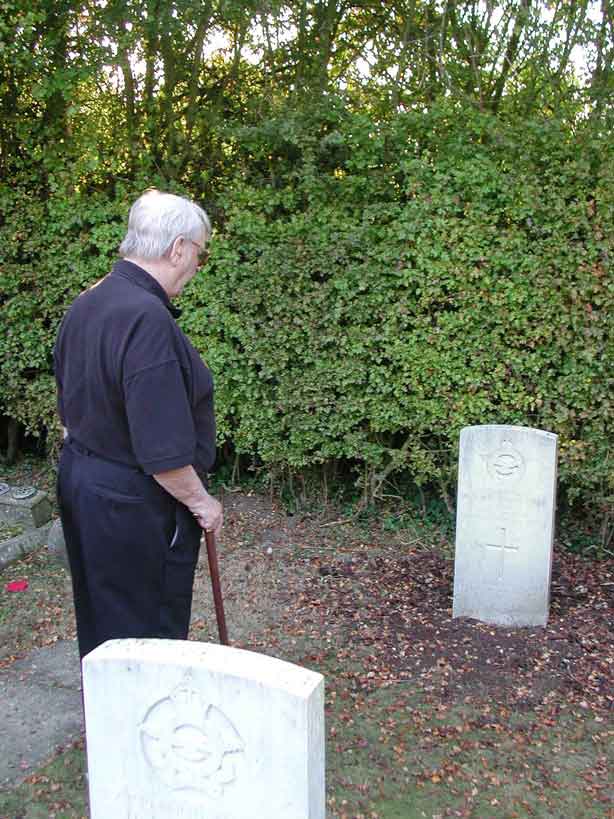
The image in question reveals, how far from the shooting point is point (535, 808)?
2963 millimetres

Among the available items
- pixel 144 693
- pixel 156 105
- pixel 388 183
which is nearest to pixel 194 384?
pixel 144 693

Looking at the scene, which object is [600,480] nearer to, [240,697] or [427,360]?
[427,360]

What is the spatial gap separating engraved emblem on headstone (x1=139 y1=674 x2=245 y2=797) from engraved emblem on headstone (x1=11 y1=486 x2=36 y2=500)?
14.0 feet

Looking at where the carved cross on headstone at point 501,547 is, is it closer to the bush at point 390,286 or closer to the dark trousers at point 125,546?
the bush at point 390,286

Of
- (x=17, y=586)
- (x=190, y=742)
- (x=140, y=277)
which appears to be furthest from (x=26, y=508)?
(x=190, y=742)

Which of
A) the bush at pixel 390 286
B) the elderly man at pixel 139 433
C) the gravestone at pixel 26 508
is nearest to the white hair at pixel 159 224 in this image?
the elderly man at pixel 139 433

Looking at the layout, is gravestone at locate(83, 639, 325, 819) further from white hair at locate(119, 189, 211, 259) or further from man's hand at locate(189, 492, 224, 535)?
white hair at locate(119, 189, 211, 259)

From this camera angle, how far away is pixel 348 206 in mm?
5516

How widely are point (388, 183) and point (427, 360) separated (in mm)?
1248

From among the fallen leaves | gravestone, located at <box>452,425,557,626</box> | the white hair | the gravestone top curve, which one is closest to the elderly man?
the white hair

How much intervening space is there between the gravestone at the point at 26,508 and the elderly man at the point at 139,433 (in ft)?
10.1

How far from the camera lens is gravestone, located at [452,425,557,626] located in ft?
13.8

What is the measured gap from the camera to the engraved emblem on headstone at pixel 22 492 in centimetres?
584

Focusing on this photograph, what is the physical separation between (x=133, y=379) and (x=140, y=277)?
1.29ft
